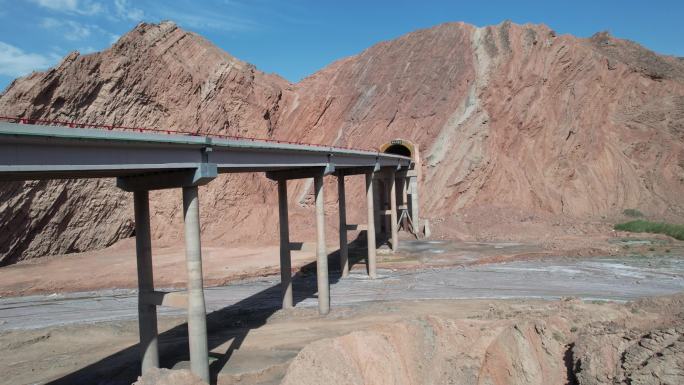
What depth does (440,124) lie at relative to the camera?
4775 cm

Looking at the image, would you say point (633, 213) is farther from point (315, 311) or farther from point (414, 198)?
point (315, 311)

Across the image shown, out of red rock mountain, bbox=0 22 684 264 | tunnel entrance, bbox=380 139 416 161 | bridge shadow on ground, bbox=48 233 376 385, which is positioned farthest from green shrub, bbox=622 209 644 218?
bridge shadow on ground, bbox=48 233 376 385

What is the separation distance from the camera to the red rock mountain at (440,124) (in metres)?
36.8

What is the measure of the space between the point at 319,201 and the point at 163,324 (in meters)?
7.38

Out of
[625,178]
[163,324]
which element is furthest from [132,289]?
[625,178]

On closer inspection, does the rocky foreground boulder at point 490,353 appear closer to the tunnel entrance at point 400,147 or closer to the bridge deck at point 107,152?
the bridge deck at point 107,152

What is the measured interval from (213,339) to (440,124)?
119 feet

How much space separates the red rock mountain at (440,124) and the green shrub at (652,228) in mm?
2501

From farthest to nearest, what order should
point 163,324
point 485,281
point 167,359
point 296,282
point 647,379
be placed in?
point 296,282 < point 485,281 < point 163,324 < point 167,359 < point 647,379

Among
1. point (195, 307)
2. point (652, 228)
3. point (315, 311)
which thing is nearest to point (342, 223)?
point (315, 311)

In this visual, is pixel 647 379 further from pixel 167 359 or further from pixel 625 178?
pixel 625 178

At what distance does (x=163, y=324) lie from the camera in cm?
1862

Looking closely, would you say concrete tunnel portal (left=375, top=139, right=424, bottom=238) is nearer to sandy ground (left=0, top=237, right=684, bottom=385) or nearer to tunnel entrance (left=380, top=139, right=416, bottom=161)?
tunnel entrance (left=380, top=139, right=416, bottom=161)

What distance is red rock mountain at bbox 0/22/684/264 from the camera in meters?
36.8
